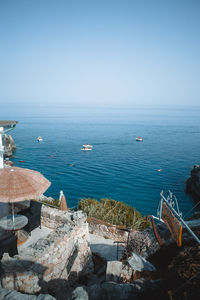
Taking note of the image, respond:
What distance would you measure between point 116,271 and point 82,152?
4184 centimetres

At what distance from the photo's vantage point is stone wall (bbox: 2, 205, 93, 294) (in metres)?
4.70

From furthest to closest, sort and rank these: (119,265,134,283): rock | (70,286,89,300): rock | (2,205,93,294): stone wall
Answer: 1. (119,265,134,283): rock
2. (2,205,93,294): stone wall
3. (70,286,89,300): rock

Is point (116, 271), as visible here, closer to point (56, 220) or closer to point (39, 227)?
point (56, 220)

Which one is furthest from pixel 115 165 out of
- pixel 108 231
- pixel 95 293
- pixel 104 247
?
pixel 95 293

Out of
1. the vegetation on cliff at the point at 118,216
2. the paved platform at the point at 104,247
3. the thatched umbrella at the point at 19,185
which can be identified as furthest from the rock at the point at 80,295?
the vegetation on cliff at the point at 118,216

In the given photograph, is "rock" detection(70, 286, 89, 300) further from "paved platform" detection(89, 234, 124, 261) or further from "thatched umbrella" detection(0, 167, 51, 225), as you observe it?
"paved platform" detection(89, 234, 124, 261)

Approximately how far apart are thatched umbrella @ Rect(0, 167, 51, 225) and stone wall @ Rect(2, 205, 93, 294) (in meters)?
1.46

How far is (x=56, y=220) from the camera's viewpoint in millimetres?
7891

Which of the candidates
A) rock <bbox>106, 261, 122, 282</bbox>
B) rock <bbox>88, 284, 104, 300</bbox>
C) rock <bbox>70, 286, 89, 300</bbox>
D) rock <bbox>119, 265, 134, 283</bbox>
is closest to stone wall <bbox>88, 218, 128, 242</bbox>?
rock <bbox>119, 265, 134, 283</bbox>

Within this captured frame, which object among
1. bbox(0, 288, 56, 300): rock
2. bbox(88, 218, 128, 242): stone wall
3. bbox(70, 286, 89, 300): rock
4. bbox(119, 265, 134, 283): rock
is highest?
bbox(70, 286, 89, 300): rock

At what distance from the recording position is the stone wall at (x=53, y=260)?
4699 millimetres

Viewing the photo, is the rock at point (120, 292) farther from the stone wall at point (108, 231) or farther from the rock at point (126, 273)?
the stone wall at point (108, 231)

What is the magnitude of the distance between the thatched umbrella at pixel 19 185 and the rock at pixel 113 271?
9.95ft

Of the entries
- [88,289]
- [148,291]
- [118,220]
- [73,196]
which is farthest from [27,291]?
[73,196]
